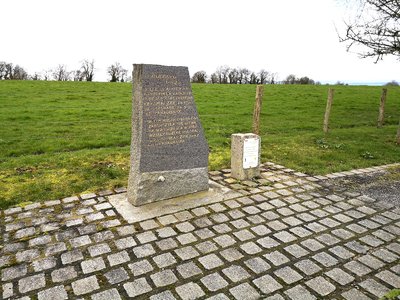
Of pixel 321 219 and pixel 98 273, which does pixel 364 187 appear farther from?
pixel 98 273

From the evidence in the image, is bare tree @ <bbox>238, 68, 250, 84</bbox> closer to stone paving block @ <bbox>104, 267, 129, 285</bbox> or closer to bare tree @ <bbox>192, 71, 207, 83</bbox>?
bare tree @ <bbox>192, 71, 207, 83</bbox>

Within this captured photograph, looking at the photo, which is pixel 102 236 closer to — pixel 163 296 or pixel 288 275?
pixel 163 296

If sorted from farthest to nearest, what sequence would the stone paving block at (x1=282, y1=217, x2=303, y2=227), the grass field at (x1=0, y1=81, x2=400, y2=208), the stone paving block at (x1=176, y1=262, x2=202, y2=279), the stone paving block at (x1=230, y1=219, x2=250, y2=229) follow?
the grass field at (x1=0, y1=81, x2=400, y2=208) → the stone paving block at (x1=282, y1=217, x2=303, y2=227) → the stone paving block at (x1=230, y1=219, x2=250, y2=229) → the stone paving block at (x1=176, y1=262, x2=202, y2=279)

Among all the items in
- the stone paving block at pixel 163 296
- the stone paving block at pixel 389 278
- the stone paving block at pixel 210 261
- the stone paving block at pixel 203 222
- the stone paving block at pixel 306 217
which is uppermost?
the stone paving block at pixel 306 217

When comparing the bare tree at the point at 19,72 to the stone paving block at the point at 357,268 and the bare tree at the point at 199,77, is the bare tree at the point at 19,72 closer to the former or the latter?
the bare tree at the point at 199,77

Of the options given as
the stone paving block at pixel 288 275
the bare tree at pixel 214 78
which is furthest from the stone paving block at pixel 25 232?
the bare tree at pixel 214 78

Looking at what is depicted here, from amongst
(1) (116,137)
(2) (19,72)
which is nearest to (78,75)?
(2) (19,72)

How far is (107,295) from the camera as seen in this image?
314 centimetres

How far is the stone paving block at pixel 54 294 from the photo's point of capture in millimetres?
3115

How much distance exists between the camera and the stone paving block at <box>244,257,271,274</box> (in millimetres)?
3570

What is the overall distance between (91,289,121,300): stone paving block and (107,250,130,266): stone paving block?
467 mm

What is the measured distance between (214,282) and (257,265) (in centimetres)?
59

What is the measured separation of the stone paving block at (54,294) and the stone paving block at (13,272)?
46cm

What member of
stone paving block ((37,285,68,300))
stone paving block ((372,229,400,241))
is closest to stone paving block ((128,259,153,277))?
stone paving block ((37,285,68,300))
